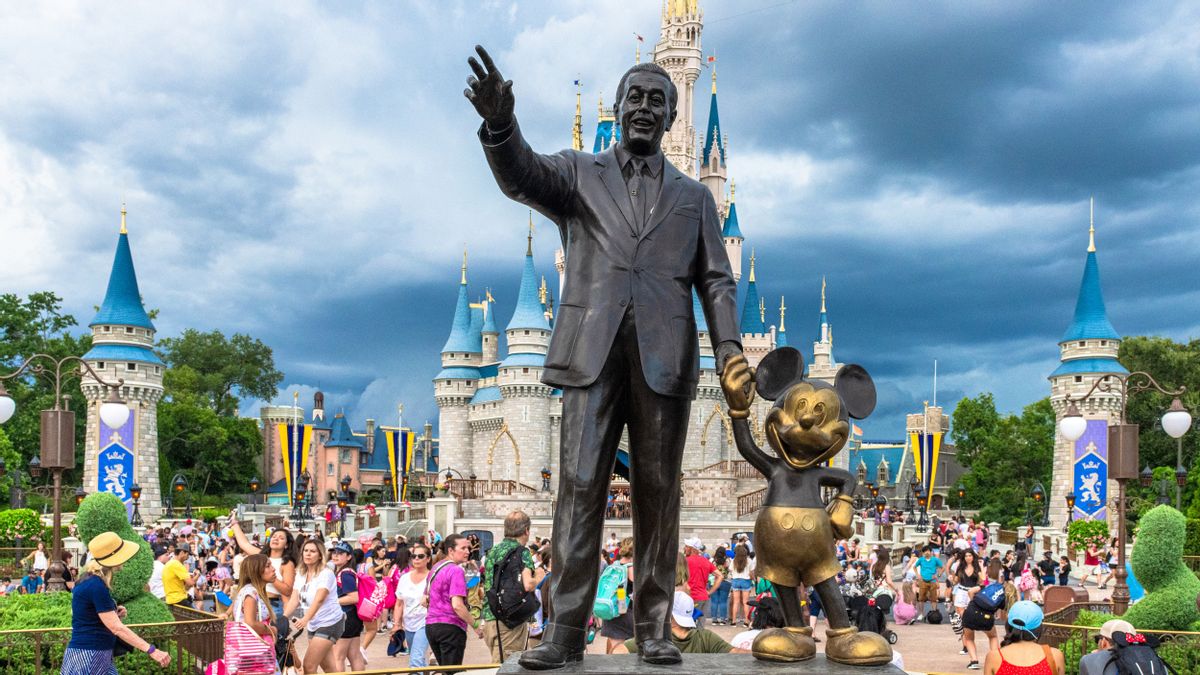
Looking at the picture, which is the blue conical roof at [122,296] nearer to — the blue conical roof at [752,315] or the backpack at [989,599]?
the blue conical roof at [752,315]

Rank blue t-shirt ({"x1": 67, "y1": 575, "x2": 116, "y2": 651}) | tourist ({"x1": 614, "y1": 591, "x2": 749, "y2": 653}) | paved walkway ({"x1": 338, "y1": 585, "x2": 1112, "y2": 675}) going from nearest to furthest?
tourist ({"x1": 614, "y1": 591, "x2": 749, "y2": 653})
blue t-shirt ({"x1": 67, "y1": 575, "x2": 116, "y2": 651})
paved walkway ({"x1": 338, "y1": 585, "x2": 1112, "y2": 675})

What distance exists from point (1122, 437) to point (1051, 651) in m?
6.29

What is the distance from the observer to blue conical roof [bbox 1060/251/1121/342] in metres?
43.5

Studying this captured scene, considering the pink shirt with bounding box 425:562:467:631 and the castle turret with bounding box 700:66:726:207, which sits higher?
the castle turret with bounding box 700:66:726:207

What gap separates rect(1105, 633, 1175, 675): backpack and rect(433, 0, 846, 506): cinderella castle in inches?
1586

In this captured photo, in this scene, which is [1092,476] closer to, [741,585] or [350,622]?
[741,585]

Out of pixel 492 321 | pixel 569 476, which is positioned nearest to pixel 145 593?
pixel 569 476

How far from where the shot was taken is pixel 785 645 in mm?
4199

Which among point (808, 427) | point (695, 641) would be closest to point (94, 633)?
point (695, 641)

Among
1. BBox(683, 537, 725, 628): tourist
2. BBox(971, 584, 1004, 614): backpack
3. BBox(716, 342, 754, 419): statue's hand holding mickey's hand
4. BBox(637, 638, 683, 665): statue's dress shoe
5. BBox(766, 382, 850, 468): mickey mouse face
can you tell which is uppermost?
BBox(716, 342, 754, 419): statue's hand holding mickey's hand

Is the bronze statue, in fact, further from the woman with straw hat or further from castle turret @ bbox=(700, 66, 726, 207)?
castle turret @ bbox=(700, 66, 726, 207)

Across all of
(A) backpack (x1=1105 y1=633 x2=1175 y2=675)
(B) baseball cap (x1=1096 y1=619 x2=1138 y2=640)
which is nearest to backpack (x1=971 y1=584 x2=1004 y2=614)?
(B) baseball cap (x1=1096 y1=619 x2=1138 y2=640)

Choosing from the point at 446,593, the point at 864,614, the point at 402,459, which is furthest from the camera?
the point at 402,459

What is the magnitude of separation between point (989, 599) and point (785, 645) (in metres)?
3.67
